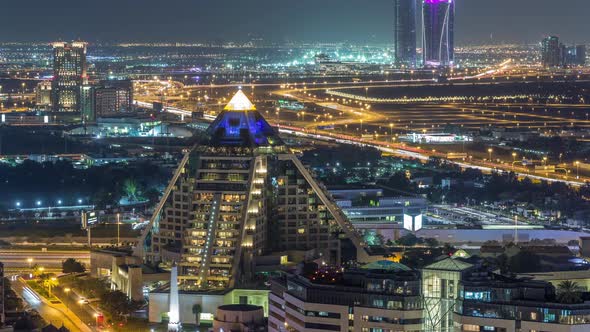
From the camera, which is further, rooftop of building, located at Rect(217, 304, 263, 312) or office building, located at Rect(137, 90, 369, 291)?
office building, located at Rect(137, 90, 369, 291)

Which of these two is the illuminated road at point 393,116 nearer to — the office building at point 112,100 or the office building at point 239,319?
the office building at point 112,100

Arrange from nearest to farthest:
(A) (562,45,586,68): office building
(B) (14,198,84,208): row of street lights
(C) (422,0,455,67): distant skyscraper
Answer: (B) (14,198,84,208): row of street lights, (C) (422,0,455,67): distant skyscraper, (A) (562,45,586,68): office building

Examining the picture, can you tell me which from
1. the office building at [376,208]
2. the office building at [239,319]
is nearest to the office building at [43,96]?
the office building at [376,208]

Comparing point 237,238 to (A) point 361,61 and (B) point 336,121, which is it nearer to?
(B) point 336,121

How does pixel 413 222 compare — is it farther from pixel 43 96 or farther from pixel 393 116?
pixel 43 96

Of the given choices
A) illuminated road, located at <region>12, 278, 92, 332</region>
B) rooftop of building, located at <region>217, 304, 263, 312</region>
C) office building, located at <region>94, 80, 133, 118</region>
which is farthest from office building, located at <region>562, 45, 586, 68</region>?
rooftop of building, located at <region>217, 304, 263, 312</region>

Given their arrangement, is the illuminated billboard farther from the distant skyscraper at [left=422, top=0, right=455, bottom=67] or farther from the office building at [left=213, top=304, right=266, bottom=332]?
the distant skyscraper at [left=422, top=0, right=455, bottom=67]

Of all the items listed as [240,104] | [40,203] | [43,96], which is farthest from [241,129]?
[43,96]

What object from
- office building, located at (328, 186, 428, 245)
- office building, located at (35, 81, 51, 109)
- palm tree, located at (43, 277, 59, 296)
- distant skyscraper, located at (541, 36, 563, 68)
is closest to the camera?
palm tree, located at (43, 277, 59, 296)
